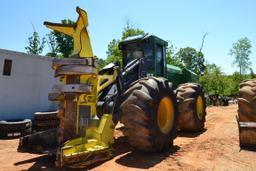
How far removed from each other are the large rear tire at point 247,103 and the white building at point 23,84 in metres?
10.1

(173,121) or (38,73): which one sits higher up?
(38,73)

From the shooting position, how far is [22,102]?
40.8 feet

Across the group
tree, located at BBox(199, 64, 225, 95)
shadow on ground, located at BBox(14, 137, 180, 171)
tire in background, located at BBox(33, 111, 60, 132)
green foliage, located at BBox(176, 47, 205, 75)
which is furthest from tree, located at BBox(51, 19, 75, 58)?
shadow on ground, located at BBox(14, 137, 180, 171)

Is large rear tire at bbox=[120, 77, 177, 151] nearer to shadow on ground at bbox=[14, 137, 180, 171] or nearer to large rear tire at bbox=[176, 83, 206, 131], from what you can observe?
shadow on ground at bbox=[14, 137, 180, 171]

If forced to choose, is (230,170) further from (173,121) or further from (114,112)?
(114,112)

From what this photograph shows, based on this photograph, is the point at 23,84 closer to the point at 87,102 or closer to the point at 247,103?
the point at 87,102

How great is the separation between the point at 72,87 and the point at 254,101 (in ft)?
11.9

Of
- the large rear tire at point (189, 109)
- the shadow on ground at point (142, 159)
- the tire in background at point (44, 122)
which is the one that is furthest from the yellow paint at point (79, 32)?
the tire in background at point (44, 122)

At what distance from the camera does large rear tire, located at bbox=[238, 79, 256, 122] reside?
209 inches

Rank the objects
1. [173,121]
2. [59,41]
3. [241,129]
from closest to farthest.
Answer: [241,129], [173,121], [59,41]

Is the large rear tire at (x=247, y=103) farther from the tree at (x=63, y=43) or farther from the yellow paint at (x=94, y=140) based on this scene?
the tree at (x=63, y=43)

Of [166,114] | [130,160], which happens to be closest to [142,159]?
[130,160]

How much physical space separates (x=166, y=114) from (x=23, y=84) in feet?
29.3

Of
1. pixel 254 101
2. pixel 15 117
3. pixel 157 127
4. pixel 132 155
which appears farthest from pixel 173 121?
pixel 15 117
